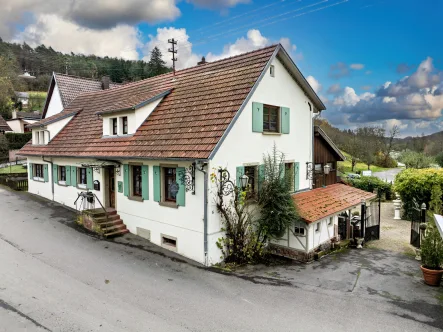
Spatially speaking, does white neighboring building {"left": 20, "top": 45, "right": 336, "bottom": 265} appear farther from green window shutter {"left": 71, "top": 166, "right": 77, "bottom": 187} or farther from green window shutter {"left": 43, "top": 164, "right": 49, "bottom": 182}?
green window shutter {"left": 43, "top": 164, "right": 49, "bottom": 182}

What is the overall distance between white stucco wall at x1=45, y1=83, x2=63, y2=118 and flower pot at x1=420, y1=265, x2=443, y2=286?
25.0m

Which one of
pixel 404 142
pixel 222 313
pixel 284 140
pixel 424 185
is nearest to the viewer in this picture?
pixel 222 313

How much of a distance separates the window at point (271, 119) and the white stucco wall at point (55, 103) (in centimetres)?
1797

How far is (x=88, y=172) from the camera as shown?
16.6 meters

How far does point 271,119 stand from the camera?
14203 mm

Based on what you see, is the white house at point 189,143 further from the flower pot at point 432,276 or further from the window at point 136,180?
the flower pot at point 432,276

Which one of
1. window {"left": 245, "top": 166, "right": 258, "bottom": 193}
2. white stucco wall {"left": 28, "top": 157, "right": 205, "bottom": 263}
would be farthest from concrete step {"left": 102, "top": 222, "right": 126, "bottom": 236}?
window {"left": 245, "top": 166, "right": 258, "bottom": 193}

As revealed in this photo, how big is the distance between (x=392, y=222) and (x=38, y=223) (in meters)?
21.1

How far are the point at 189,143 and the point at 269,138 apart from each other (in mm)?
3858

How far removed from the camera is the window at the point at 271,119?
1386cm

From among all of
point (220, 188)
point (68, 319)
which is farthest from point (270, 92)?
point (68, 319)

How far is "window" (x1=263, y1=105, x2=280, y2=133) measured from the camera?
1386 centimetres

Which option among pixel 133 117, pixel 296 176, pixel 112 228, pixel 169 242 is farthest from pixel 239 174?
pixel 112 228

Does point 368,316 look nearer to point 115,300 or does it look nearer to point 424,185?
point 115,300
